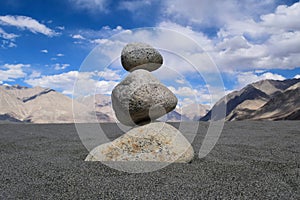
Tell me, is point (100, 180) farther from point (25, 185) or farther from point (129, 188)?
point (25, 185)

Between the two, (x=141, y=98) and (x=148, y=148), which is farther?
(x=141, y=98)

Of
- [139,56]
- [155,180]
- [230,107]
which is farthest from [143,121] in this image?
[230,107]

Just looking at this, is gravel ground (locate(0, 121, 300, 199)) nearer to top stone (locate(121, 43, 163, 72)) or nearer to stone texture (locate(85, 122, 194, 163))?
stone texture (locate(85, 122, 194, 163))

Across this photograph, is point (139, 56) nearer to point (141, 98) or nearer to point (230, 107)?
point (141, 98)

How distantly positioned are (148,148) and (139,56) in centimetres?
227

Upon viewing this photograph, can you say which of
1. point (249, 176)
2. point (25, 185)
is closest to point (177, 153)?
point (249, 176)

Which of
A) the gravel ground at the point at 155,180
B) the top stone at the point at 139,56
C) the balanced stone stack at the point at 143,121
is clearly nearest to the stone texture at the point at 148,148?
the balanced stone stack at the point at 143,121

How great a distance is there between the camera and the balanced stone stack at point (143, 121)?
17.8 feet

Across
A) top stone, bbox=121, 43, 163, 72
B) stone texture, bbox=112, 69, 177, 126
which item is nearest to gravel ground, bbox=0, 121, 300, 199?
stone texture, bbox=112, 69, 177, 126

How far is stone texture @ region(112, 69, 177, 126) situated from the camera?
5637 millimetres

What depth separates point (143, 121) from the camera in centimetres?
617

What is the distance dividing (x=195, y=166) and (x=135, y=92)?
201 centimetres

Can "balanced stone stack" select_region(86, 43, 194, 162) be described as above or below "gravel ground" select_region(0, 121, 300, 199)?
above

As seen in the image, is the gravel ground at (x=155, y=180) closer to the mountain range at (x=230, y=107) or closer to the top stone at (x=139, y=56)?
the mountain range at (x=230, y=107)
